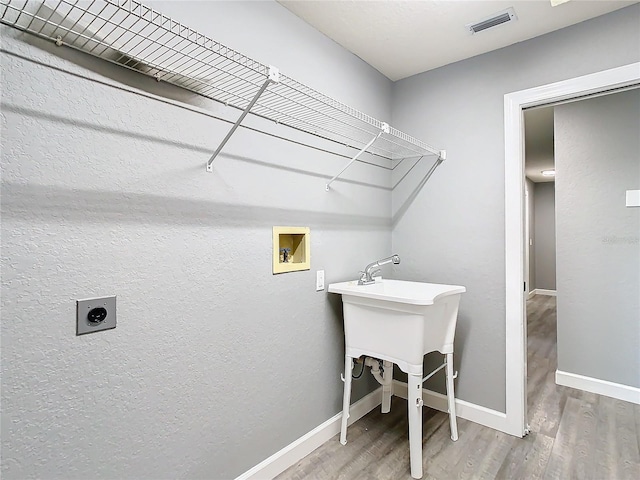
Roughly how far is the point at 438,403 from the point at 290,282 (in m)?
1.49

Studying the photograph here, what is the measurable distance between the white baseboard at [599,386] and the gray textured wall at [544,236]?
388cm

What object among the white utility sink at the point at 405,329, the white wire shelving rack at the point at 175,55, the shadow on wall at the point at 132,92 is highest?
the white wire shelving rack at the point at 175,55

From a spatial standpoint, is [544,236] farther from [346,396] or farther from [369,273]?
[346,396]

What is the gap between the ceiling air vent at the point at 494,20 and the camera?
5.83 feet

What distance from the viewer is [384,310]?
69.2 inches

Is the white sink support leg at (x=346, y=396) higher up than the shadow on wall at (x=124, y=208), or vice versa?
the shadow on wall at (x=124, y=208)

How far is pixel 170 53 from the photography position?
1256 millimetres

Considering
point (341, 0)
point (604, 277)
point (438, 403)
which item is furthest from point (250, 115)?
point (604, 277)

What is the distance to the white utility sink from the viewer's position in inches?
65.7

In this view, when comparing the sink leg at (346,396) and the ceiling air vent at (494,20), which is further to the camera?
the sink leg at (346,396)

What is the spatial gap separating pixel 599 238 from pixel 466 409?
1.73 meters

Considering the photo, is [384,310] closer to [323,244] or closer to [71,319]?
[323,244]

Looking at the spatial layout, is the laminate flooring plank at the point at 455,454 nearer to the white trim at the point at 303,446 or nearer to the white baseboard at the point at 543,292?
the white trim at the point at 303,446

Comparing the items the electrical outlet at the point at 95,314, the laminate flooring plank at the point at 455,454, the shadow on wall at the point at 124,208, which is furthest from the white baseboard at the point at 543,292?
the electrical outlet at the point at 95,314
